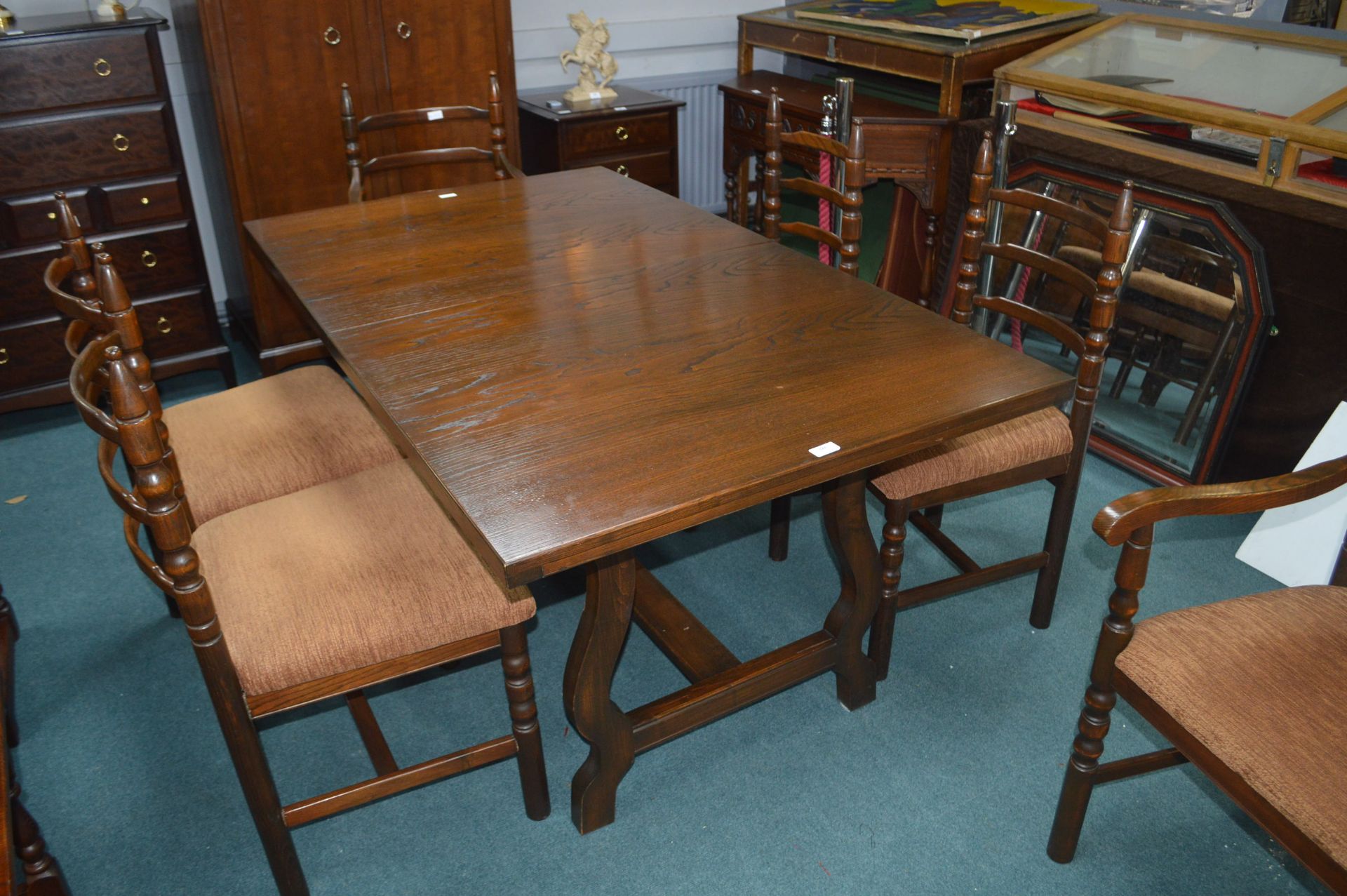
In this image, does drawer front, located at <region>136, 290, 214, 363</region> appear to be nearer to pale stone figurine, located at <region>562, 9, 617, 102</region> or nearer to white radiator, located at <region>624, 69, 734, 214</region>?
pale stone figurine, located at <region>562, 9, 617, 102</region>

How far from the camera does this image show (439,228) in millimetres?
2340

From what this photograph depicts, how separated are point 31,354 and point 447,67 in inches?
60.1

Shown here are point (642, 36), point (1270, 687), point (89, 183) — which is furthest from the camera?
point (642, 36)

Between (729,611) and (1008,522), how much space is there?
821 mm

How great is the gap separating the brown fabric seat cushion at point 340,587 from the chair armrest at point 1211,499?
34.1 inches

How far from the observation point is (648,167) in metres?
3.81

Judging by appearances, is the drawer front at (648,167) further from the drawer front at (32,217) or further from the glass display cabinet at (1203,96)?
the drawer front at (32,217)

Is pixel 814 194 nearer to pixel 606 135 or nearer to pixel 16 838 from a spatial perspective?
pixel 606 135

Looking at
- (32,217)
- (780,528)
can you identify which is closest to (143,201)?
(32,217)

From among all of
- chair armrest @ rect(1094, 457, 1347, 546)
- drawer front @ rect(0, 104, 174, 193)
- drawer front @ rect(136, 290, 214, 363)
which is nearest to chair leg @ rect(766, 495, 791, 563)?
chair armrest @ rect(1094, 457, 1347, 546)

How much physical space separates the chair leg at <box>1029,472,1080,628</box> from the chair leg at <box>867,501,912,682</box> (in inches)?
14.1

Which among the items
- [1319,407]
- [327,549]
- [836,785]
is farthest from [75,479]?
[1319,407]

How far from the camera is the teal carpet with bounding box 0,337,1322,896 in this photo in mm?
1724

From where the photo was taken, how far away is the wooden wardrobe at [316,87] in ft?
9.73
